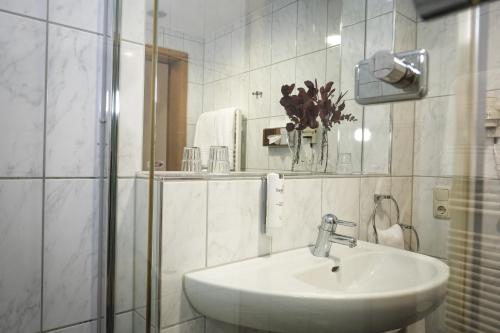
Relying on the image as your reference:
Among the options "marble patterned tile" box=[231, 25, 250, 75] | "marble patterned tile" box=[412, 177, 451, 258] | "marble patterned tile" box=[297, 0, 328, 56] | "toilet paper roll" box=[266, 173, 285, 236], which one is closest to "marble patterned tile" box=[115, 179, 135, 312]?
"toilet paper roll" box=[266, 173, 285, 236]

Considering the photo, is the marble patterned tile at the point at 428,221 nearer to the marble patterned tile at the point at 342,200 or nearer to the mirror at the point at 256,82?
the mirror at the point at 256,82

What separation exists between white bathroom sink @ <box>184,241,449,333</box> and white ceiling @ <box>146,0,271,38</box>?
73 centimetres

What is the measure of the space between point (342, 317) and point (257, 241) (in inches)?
15.2

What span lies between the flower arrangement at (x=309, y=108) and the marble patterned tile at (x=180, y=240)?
509 millimetres

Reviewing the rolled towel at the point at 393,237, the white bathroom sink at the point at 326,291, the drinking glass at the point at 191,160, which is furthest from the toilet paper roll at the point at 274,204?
the rolled towel at the point at 393,237

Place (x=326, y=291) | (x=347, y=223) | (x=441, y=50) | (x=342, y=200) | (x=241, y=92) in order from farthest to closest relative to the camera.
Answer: (x=241, y=92) < (x=342, y=200) < (x=347, y=223) < (x=326, y=291) < (x=441, y=50)

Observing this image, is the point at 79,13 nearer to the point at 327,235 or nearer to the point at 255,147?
the point at 255,147

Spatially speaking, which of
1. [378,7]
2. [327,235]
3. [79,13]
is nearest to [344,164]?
[327,235]

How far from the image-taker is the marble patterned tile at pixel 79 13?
0.88 meters

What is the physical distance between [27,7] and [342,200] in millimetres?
1031

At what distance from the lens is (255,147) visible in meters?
1.19

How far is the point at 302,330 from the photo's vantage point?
716 mm

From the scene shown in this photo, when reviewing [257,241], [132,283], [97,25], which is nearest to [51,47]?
[97,25]

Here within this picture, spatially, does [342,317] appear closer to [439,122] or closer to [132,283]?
[439,122]
